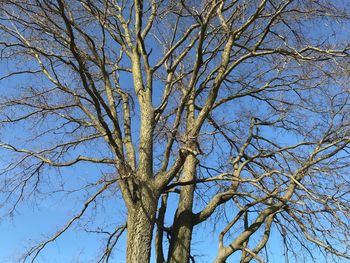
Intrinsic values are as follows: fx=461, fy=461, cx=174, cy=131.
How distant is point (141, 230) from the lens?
6.42m

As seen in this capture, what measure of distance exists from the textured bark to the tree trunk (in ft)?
2.17

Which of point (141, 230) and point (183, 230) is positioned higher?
point (183, 230)

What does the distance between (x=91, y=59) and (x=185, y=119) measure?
2074 mm

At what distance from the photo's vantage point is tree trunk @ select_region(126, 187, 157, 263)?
630 centimetres

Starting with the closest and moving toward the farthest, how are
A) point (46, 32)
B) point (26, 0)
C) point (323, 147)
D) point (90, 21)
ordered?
point (26, 0) → point (46, 32) → point (323, 147) → point (90, 21)

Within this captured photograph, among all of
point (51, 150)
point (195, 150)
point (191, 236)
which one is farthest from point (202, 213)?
point (51, 150)

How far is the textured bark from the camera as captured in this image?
696 cm

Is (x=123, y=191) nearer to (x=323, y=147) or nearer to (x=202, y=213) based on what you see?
(x=202, y=213)

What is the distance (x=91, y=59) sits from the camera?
7.81 metres

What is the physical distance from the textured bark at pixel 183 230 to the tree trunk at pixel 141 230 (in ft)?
2.17

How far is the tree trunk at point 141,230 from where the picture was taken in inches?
248

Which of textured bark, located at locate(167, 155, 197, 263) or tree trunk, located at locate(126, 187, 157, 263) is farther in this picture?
textured bark, located at locate(167, 155, 197, 263)

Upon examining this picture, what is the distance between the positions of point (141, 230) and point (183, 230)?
0.94 metres

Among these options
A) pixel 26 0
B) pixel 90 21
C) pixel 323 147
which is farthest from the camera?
pixel 90 21
